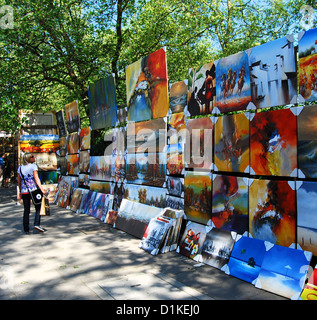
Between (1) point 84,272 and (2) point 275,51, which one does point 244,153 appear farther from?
(1) point 84,272

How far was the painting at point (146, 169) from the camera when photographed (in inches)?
278

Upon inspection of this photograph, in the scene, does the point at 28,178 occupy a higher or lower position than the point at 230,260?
higher

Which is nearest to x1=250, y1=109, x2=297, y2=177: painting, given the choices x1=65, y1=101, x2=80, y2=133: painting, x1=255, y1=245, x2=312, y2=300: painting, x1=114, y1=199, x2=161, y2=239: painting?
x1=255, y1=245, x2=312, y2=300: painting

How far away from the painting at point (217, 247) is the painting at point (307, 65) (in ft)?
8.19

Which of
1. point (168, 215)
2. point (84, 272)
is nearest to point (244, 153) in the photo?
point (168, 215)

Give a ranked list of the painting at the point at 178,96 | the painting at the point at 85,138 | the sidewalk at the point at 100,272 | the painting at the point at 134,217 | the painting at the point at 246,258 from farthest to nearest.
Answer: the painting at the point at 85,138, the painting at the point at 134,217, the painting at the point at 178,96, the painting at the point at 246,258, the sidewalk at the point at 100,272

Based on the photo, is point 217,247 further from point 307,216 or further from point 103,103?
point 103,103

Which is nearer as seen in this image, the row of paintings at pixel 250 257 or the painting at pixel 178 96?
the row of paintings at pixel 250 257

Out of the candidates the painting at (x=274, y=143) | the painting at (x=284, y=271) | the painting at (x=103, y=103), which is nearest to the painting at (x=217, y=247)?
the painting at (x=284, y=271)

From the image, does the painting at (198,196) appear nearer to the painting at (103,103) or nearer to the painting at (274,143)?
the painting at (274,143)

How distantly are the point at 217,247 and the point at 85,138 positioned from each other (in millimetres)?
6942

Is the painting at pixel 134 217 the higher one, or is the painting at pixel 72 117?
the painting at pixel 72 117

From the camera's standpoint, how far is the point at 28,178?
24.7 ft

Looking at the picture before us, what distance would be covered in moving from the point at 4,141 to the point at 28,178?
1906 cm
